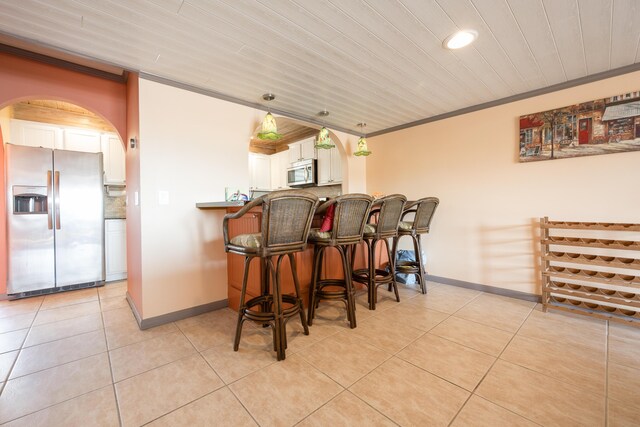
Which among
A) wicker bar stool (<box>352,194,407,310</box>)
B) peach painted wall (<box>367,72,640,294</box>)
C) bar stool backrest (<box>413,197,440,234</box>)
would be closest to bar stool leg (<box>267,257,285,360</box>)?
wicker bar stool (<box>352,194,407,310</box>)

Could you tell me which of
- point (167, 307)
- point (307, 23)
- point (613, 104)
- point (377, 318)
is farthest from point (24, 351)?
point (613, 104)

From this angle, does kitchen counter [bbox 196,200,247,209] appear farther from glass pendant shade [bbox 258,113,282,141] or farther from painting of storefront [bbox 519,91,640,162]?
painting of storefront [bbox 519,91,640,162]

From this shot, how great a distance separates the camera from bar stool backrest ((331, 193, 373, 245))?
2.04 m

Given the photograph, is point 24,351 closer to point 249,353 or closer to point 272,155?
point 249,353

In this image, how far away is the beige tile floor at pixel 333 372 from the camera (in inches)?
50.1

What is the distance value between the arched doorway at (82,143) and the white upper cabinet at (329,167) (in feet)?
9.69

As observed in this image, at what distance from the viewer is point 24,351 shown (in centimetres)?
190

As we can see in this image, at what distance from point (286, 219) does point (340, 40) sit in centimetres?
138

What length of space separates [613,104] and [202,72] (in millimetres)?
3770

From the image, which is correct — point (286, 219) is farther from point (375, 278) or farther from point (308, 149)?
point (308, 149)

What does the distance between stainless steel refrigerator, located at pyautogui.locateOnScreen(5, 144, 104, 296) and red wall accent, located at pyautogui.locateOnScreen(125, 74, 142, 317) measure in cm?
115

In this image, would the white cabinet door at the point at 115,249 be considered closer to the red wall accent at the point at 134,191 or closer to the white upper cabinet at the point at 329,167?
the red wall accent at the point at 134,191

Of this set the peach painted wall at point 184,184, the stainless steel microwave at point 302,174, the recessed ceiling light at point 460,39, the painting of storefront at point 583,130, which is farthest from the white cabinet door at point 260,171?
the painting of storefront at point 583,130

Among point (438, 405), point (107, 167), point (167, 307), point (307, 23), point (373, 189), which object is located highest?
point (307, 23)
